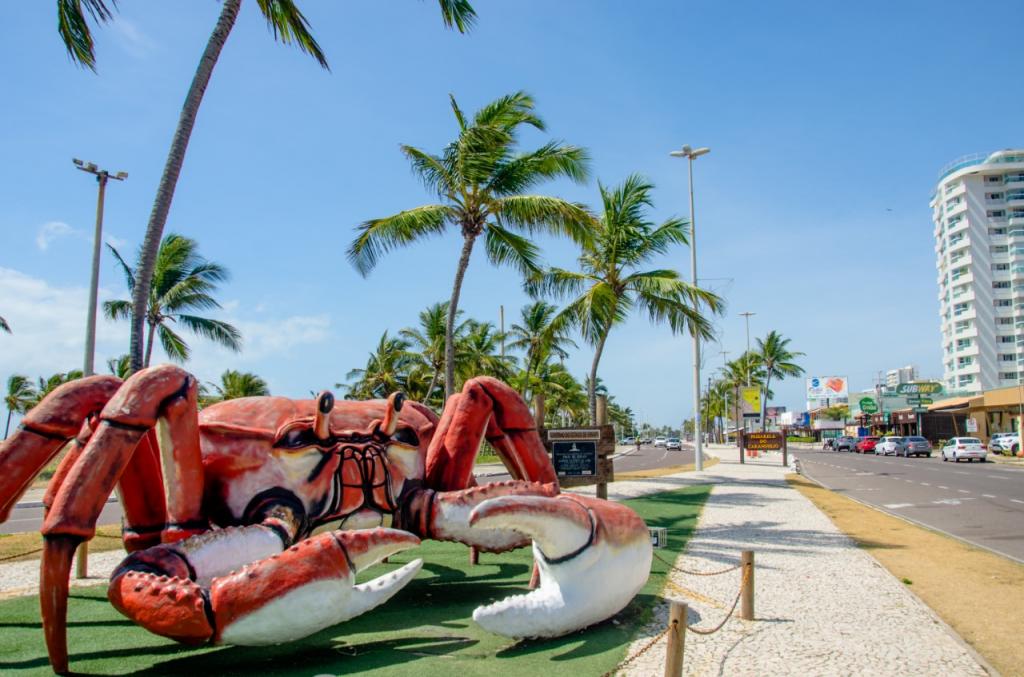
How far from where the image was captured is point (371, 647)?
14.0ft

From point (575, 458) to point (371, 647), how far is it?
6.55 m

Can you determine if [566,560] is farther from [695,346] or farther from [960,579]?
[695,346]

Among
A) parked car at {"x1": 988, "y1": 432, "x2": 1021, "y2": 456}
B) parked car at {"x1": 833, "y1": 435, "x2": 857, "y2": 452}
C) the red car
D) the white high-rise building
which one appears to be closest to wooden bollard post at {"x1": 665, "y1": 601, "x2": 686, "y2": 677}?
parked car at {"x1": 988, "y1": 432, "x2": 1021, "y2": 456}

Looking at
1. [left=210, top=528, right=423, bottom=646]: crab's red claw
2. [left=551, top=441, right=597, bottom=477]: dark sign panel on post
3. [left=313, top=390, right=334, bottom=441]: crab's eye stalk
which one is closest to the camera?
[left=210, top=528, right=423, bottom=646]: crab's red claw

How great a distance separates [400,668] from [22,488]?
2.14m

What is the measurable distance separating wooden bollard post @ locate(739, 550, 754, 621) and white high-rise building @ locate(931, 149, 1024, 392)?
79.1 metres

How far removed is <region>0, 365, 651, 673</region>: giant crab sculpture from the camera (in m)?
2.70

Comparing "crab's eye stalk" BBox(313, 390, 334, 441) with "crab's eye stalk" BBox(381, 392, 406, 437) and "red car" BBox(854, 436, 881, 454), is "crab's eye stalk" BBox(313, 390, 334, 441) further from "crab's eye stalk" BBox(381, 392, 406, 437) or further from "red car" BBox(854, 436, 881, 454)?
"red car" BBox(854, 436, 881, 454)

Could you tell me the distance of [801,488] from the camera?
1917 cm

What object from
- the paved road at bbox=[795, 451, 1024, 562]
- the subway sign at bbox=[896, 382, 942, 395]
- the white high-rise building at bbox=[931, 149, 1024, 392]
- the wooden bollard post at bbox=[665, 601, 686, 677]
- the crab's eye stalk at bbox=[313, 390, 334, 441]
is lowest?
the paved road at bbox=[795, 451, 1024, 562]

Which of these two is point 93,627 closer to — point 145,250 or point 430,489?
point 430,489

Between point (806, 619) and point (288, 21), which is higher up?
point (288, 21)

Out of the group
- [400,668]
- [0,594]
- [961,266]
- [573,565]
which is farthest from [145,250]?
[961,266]

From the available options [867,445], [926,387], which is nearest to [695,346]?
[867,445]
